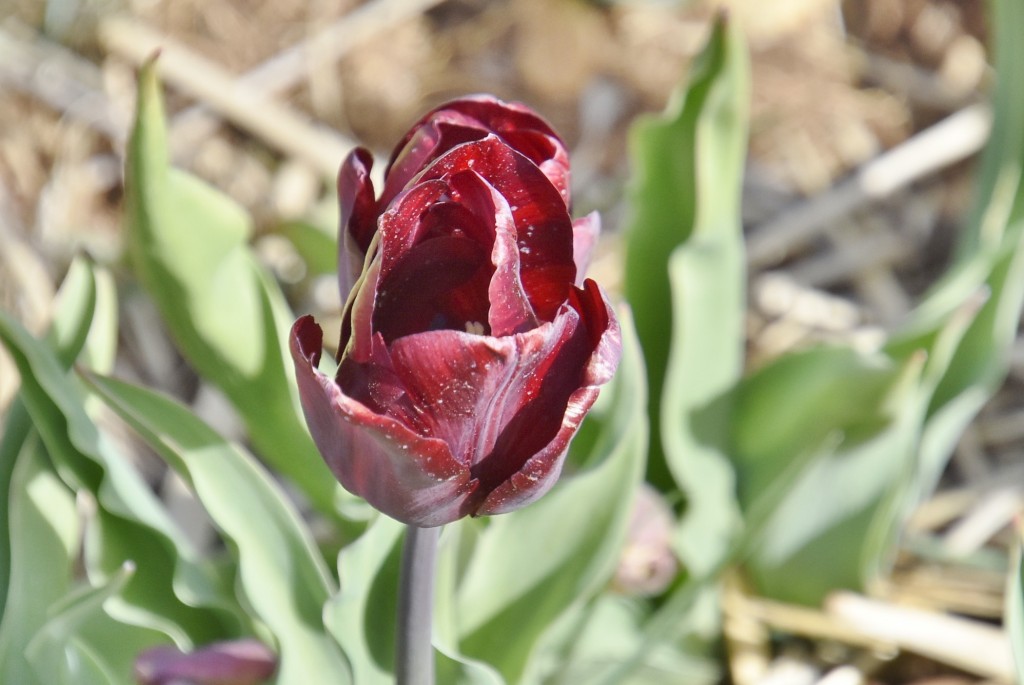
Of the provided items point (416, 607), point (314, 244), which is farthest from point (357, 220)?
point (314, 244)

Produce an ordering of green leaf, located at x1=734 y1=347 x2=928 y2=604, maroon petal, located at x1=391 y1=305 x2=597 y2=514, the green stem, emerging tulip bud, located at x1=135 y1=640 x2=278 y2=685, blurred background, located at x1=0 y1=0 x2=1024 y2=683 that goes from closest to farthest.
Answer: maroon petal, located at x1=391 y1=305 x2=597 y2=514 → the green stem → emerging tulip bud, located at x1=135 y1=640 x2=278 y2=685 → green leaf, located at x1=734 y1=347 x2=928 y2=604 → blurred background, located at x1=0 y1=0 x2=1024 y2=683

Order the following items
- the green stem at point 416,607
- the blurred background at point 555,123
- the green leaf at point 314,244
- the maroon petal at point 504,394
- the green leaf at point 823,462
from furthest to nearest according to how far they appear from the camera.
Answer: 1. the blurred background at point 555,123
2. the green leaf at point 314,244
3. the green leaf at point 823,462
4. the green stem at point 416,607
5. the maroon petal at point 504,394

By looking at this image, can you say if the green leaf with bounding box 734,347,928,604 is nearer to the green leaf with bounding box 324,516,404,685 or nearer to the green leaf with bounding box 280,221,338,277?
the green leaf with bounding box 324,516,404,685

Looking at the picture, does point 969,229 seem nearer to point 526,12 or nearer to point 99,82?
point 526,12

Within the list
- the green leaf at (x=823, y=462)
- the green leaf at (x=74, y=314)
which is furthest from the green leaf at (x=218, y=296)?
the green leaf at (x=823, y=462)

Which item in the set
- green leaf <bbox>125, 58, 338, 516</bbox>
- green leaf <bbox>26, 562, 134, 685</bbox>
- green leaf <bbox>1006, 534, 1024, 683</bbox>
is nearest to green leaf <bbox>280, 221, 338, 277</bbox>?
green leaf <bbox>125, 58, 338, 516</bbox>

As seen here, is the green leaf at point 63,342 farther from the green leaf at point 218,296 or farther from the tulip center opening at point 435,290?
the tulip center opening at point 435,290
